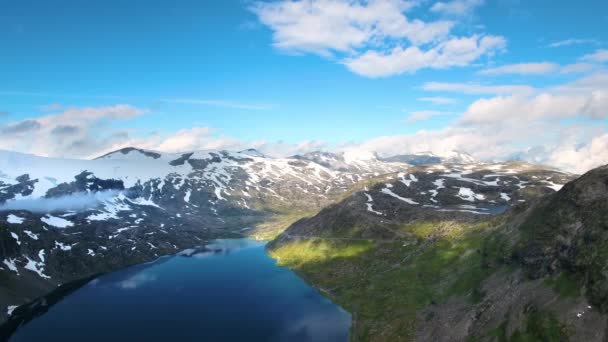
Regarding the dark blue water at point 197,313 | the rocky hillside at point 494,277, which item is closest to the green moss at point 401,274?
the rocky hillside at point 494,277

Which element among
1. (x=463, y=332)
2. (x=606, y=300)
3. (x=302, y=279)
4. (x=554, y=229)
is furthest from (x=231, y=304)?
(x=606, y=300)

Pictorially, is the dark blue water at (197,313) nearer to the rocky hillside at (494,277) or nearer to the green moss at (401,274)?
the green moss at (401,274)

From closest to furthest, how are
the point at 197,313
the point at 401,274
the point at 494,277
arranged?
the point at 494,277 → the point at 197,313 → the point at 401,274

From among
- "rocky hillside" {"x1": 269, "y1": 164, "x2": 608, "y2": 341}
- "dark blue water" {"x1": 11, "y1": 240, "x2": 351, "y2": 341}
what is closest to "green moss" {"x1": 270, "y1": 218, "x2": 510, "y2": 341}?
"rocky hillside" {"x1": 269, "y1": 164, "x2": 608, "y2": 341}

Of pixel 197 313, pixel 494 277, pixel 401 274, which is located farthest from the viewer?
pixel 401 274

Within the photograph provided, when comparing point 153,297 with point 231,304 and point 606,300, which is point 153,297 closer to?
point 231,304

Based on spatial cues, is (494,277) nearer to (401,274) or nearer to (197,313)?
(401,274)

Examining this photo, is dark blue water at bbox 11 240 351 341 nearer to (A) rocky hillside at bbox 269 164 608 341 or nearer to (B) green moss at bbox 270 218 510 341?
(B) green moss at bbox 270 218 510 341

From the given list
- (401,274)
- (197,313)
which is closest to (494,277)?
(401,274)

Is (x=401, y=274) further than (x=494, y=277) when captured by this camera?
Yes
